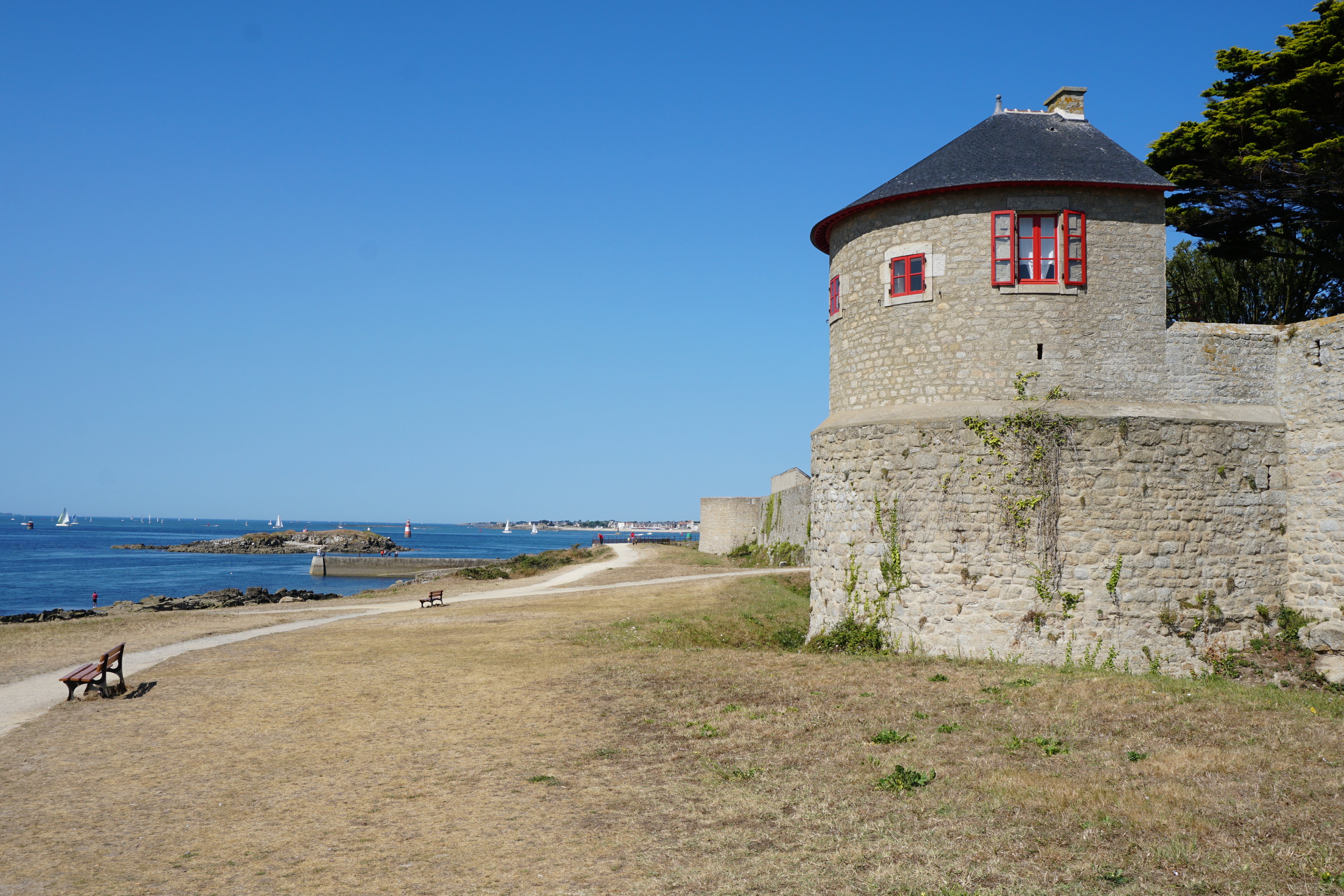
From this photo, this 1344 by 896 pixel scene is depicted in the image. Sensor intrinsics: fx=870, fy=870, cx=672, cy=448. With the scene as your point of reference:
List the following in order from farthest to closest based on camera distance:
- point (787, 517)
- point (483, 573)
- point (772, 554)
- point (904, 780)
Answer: point (772, 554)
point (787, 517)
point (483, 573)
point (904, 780)

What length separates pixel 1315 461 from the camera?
51.4ft

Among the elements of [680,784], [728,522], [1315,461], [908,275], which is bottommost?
[680,784]

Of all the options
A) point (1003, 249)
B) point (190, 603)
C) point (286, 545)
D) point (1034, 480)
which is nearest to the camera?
point (1034, 480)

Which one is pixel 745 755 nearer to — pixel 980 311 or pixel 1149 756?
pixel 1149 756

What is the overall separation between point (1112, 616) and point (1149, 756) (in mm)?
6341

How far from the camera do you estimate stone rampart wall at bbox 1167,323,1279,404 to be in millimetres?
16281

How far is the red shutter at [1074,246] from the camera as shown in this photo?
53.5ft

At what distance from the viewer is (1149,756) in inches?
377

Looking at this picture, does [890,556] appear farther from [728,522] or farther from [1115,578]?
[728,522]

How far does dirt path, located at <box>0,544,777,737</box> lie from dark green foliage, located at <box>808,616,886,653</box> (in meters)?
13.6

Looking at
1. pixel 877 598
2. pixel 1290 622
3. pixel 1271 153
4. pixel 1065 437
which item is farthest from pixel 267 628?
pixel 1271 153

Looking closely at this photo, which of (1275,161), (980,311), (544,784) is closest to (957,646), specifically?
(980,311)

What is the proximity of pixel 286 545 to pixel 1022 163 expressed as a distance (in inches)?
5384

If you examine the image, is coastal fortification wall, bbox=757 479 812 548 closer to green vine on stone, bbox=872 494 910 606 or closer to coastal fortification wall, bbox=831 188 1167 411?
green vine on stone, bbox=872 494 910 606
